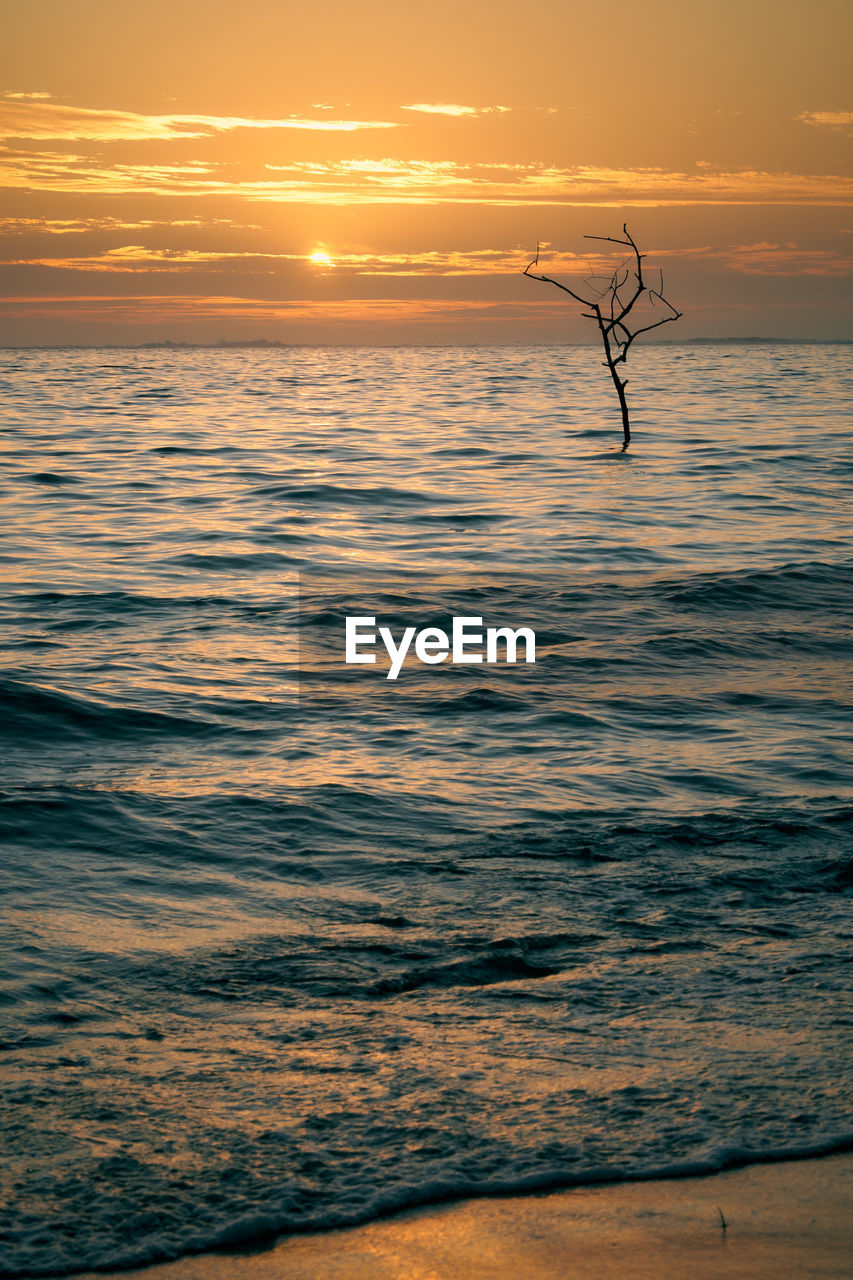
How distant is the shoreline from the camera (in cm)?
255

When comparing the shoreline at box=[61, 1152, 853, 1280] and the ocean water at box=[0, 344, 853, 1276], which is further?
the ocean water at box=[0, 344, 853, 1276]

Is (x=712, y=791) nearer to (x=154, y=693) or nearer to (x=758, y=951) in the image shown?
(x=758, y=951)

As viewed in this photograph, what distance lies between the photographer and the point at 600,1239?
8.77 ft

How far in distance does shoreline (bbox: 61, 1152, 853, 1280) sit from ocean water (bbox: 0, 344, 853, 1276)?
8cm

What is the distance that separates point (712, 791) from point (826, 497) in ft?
48.9

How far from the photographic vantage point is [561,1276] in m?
2.53

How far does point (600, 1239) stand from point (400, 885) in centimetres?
254

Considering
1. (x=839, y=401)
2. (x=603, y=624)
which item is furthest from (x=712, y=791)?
(x=839, y=401)

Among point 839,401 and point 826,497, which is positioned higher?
point 839,401

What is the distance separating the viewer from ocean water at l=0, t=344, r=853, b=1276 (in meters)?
3.07

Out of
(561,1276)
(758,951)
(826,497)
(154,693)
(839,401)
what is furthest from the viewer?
(839,401)

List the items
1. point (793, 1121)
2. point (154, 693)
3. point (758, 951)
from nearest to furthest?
1. point (793, 1121)
2. point (758, 951)
3. point (154, 693)

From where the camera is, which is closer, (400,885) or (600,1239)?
(600,1239)

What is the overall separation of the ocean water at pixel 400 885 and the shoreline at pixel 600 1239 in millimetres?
78
